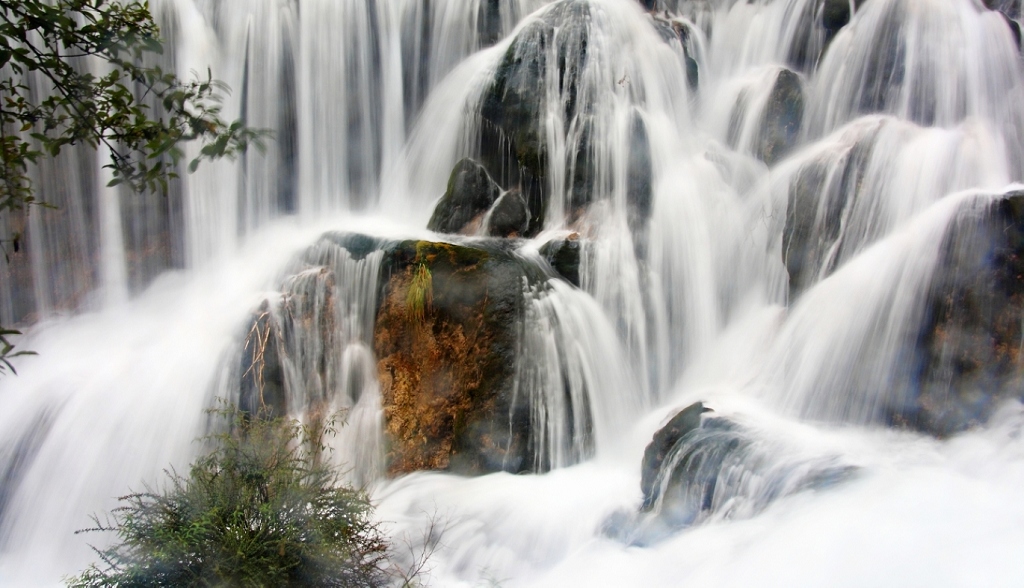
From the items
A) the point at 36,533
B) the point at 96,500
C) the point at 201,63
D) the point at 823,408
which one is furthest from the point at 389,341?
the point at 201,63

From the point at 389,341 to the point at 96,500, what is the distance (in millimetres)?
3095

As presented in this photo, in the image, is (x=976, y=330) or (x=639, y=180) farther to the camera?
(x=639, y=180)

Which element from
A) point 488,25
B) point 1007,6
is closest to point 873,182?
point 1007,6

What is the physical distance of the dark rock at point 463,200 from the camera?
928cm

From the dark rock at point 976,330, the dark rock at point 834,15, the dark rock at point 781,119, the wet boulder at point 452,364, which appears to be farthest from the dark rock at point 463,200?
the dark rock at point 834,15

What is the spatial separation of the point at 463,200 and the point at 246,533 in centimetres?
537

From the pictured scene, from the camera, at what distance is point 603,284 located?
8555 mm

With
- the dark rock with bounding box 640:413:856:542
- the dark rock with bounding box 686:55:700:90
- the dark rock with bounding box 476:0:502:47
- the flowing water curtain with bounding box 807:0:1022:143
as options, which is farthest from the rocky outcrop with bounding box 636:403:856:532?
the dark rock with bounding box 476:0:502:47

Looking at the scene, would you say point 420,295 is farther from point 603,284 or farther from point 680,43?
point 680,43

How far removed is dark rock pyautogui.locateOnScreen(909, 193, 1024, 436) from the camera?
6273mm

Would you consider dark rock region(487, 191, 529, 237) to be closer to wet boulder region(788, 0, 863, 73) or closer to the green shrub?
the green shrub

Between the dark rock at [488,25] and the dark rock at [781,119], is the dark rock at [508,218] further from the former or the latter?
the dark rock at [781,119]

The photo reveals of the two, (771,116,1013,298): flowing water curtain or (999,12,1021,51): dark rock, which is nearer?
A: (771,116,1013,298): flowing water curtain

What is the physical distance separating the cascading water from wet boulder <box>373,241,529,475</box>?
0.05m
